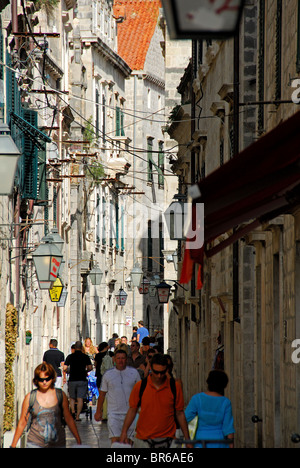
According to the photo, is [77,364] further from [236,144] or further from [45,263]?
[236,144]

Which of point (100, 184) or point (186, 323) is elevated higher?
point (100, 184)

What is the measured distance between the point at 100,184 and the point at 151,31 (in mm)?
16231

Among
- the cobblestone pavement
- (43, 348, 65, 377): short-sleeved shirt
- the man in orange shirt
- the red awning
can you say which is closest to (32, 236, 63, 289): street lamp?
the cobblestone pavement

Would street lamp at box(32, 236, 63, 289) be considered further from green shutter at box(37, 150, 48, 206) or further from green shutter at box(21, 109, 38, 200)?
green shutter at box(37, 150, 48, 206)

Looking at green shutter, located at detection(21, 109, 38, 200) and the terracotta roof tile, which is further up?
the terracotta roof tile

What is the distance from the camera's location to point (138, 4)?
65250mm

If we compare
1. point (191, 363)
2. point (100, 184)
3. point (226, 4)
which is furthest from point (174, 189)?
point (226, 4)

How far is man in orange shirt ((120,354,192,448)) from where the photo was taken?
10633 millimetres

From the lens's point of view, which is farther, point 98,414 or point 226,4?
point 98,414

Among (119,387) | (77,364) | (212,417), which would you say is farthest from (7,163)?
(77,364)

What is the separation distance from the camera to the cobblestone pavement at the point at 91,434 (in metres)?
17.9

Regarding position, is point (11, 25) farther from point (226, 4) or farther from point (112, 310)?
point (112, 310)

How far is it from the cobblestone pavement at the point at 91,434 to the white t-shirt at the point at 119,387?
3408 mm

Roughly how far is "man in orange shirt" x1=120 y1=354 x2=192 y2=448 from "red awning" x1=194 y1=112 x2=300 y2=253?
7.19ft
